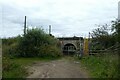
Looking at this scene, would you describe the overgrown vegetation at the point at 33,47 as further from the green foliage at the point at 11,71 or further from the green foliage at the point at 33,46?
the green foliage at the point at 11,71

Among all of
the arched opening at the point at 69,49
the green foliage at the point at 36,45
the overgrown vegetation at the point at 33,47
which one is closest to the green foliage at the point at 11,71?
the overgrown vegetation at the point at 33,47

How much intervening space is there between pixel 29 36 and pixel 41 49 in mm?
2520

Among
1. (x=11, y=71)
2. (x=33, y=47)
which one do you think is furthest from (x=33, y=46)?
(x=11, y=71)

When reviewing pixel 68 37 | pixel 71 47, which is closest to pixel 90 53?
pixel 71 47

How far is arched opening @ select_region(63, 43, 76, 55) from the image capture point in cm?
4650

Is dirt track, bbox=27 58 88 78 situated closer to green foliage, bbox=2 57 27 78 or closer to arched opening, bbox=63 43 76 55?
green foliage, bbox=2 57 27 78

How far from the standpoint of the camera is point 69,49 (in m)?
47.5

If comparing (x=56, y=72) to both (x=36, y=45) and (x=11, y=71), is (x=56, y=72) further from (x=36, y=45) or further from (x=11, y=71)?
(x=36, y=45)

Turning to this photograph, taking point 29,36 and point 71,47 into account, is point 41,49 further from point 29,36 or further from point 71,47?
point 71,47

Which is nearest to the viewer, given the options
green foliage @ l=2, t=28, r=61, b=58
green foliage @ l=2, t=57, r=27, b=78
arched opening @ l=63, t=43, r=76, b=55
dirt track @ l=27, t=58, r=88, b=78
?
green foliage @ l=2, t=57, r=27, b=78

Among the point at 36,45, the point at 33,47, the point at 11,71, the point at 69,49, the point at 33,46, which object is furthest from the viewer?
the point at 69,49

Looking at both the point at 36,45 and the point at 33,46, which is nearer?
the point at 33,46

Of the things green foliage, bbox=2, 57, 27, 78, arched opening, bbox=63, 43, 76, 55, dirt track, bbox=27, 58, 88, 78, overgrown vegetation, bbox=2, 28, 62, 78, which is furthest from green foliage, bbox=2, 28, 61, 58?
green foliage, bbox=2, 57, 27, 78

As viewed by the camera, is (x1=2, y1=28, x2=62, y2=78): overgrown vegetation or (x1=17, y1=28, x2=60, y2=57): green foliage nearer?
(x1=2, y1=28, x2=62, y2=78): overgrown vegetation
